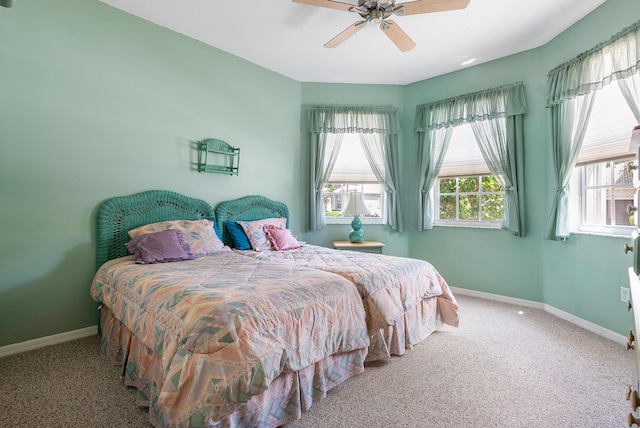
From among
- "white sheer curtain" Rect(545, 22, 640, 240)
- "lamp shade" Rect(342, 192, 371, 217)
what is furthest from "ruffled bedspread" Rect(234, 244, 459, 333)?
"white sheer curtain" Rect(545, 22, 640, 240)

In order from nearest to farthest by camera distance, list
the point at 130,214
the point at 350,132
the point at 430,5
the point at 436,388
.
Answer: the point at 436,388, the point at 430,5, the point at 130,214, the point at 350,132

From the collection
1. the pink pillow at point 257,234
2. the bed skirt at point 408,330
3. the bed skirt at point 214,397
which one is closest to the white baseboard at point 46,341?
the bed skirt at point 214,397

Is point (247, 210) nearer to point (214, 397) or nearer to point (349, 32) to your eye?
point (349, 32)

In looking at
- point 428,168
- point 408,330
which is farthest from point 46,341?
point 428,168

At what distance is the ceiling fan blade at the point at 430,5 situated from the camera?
90.6 inches

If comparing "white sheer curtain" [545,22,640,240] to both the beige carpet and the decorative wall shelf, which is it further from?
the decorative wall shelf

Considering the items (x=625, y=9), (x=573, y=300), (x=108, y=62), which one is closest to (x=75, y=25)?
(x=108, y=62)

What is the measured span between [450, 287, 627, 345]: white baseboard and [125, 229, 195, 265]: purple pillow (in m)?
3.34

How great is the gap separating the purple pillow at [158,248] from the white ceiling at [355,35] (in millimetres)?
2054

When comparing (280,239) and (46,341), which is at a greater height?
(280,239)

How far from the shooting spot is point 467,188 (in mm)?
4223

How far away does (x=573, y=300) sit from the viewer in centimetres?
310

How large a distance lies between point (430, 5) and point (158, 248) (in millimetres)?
2823

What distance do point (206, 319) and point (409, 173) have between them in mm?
3786
